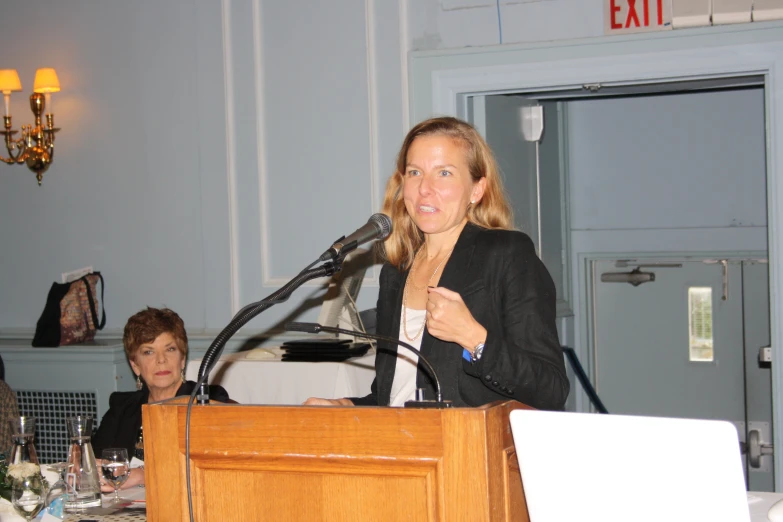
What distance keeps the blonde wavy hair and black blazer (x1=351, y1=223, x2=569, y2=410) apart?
0.08 meters

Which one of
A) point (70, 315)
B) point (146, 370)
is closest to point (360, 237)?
point (146, 370)

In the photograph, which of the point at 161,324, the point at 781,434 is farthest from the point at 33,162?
the point at 781,434

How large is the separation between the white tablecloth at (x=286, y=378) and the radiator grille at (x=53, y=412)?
3.12 ft

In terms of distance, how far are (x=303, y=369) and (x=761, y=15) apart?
2.24 m

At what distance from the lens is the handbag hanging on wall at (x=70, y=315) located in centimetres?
452

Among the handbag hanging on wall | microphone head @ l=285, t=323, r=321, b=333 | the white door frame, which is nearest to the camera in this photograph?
microphone head @ l=285, t=323, r=321, b=333

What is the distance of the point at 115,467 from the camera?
7.45ft

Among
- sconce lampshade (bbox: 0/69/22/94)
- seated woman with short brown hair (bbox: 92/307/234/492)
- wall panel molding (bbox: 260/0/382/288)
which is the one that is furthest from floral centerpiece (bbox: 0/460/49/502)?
sconce lampshade (bbox: 0/69/22/94)

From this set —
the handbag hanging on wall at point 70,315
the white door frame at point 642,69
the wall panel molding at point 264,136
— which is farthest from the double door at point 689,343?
the handbag hanging on wall at point 70,315

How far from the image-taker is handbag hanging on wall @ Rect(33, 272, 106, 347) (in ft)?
14.8

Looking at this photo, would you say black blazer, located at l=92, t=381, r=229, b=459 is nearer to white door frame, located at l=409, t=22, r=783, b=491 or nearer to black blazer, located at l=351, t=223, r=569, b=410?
black blazer, located at l=351, t=223, r=569, b=410

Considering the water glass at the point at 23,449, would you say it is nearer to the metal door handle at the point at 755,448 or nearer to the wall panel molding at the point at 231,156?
the wall panel molding at the point at 231,156

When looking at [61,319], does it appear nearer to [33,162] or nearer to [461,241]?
[33,162]

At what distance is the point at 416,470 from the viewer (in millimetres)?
1277
